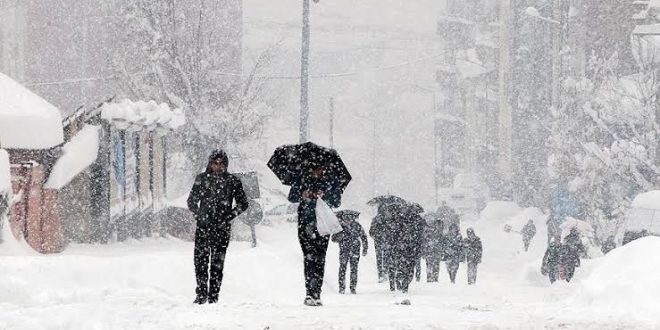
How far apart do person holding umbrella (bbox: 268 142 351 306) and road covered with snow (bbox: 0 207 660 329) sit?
0.39 m

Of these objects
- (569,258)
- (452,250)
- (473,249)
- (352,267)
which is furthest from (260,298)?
(473,249)

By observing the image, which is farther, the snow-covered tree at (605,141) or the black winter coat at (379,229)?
the snow-covered tree at (605,141)

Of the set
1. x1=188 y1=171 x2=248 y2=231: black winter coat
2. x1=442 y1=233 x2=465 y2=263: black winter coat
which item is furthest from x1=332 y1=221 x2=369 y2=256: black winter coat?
x1=188 y1=171 x2=248 y2=231: black winter coat

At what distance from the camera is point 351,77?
4651 inches

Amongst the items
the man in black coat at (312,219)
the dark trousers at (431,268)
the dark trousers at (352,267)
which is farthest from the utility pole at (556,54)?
the man in black coat at (312,219)

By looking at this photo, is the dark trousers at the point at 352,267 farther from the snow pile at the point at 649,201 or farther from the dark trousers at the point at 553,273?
the snow pile at the point at 649,201

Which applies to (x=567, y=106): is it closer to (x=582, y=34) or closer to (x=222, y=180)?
(x=582, y=34)

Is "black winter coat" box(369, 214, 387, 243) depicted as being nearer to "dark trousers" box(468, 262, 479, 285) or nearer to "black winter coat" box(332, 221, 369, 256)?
"black winter coat" box(332, 221, 369, 256)

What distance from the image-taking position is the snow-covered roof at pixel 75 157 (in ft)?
57.8

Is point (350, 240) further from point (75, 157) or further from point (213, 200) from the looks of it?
point (213, 200)

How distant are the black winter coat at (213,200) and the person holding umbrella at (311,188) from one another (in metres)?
0.62

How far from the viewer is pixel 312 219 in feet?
34.3

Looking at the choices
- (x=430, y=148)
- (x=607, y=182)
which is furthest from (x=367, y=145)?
(x=607, y=182)

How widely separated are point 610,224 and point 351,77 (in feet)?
269
